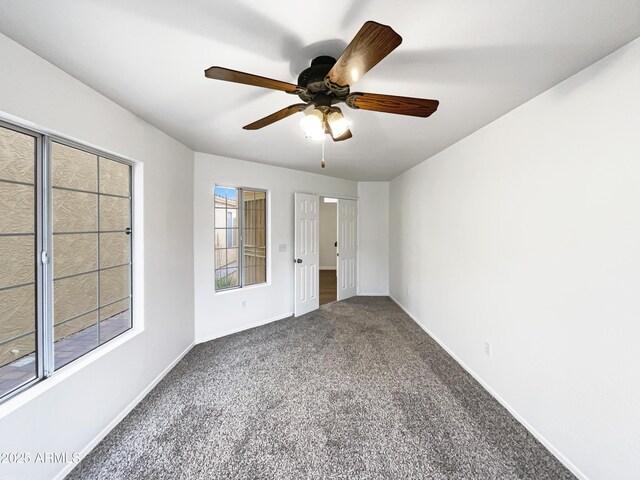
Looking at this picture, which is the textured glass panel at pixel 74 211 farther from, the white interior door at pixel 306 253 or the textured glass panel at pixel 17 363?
the white interior door at pixel 306 253

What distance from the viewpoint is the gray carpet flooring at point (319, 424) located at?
5.22 feet

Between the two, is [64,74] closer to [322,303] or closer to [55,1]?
[55,1]

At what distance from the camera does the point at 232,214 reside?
3.72 m

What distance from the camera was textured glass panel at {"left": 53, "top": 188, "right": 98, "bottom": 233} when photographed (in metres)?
1.68

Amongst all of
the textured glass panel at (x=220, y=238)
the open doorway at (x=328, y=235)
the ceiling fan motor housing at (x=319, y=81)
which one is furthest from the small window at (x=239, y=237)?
the open doorway at (x=328, y=235)

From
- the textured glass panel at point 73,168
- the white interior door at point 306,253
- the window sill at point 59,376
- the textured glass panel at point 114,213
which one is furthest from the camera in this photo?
the white interior door at point 306,253

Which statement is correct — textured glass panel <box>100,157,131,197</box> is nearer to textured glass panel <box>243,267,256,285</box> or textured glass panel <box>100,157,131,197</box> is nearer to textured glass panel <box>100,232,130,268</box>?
textured glass panel <box>100,232,130,268</box>

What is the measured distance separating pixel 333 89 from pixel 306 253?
323cm

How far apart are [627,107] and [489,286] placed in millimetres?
1501

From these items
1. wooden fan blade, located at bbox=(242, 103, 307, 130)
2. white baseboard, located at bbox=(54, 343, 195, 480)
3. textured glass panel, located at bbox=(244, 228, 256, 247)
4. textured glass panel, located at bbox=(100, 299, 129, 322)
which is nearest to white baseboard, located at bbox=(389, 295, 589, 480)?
wooden fan blade, located at bbox=(242, 103, 307, 130)

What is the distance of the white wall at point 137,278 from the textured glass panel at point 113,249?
4.5 inches

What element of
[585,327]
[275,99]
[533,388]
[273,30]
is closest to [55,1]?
[273,30]

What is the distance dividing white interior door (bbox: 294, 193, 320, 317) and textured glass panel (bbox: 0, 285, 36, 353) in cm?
297

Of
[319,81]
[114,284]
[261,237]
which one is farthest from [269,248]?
[319,81]
